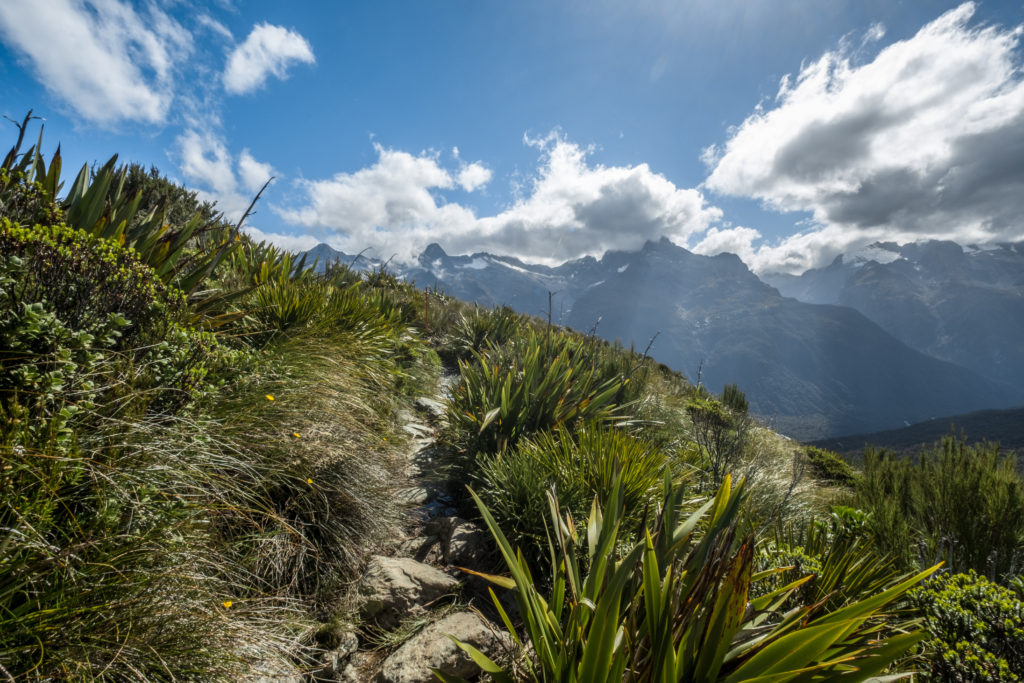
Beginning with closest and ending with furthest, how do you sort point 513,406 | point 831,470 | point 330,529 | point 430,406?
point 330,529 → point 513,406 → point 430,406 → point 831,470

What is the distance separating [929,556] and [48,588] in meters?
4.76

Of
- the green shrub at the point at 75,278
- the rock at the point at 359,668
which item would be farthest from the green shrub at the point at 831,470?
the green shrub at the point at 75,278

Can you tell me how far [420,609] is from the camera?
8.17 ft

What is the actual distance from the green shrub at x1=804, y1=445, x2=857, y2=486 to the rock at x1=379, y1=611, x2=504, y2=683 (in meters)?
7.55

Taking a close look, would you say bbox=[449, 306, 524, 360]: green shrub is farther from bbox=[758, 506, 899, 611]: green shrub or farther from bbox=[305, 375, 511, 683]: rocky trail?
bbox=[758, 506, 899, 611]: green shrub

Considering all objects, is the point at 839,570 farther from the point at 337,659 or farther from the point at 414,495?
the point at 414,495

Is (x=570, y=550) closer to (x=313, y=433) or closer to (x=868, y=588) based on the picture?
(x=868, y=588)

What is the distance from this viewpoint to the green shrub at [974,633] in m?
1.56

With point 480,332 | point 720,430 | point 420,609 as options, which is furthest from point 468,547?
point 480,332

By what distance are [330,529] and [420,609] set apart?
2.52 feet

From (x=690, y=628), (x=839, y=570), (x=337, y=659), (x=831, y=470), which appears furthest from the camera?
(x=831, y=470)

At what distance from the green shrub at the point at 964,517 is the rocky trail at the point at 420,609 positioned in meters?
2.72

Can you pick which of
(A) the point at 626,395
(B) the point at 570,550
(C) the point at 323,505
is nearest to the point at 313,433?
(C) the point at 323,505

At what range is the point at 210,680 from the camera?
4.87 ft
